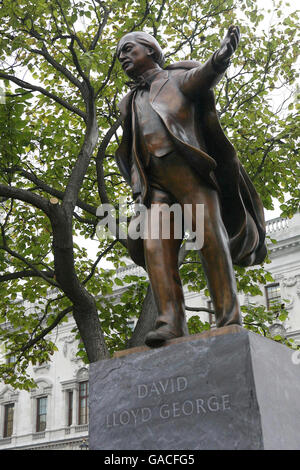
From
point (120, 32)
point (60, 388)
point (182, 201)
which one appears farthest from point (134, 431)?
point (60, 388)

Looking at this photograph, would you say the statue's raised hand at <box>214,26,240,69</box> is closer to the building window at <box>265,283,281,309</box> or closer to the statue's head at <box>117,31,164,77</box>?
the statue's head at <box>117,31,164,77</box>

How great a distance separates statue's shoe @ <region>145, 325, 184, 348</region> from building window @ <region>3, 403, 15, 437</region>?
35508 mm

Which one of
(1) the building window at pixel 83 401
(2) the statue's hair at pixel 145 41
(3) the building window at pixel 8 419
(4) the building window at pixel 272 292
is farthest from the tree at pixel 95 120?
(3) the building window at pixel 8 419

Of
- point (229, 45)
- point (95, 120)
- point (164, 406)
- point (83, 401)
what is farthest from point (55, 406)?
point (229, 45)

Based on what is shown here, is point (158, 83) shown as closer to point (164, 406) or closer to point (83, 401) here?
point (164, 406)

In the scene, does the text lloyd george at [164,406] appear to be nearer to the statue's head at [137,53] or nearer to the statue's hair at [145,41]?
the statue's head at [137,53]

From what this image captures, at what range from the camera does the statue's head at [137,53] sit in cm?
422

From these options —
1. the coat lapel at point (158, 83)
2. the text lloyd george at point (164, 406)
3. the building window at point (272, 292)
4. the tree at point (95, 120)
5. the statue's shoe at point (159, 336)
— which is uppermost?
the building window at point (272, 292)

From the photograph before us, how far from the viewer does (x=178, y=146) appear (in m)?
3.79

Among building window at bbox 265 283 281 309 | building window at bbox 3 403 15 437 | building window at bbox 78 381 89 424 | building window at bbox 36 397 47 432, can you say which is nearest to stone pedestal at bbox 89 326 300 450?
building window at bbox 265 283 281 309

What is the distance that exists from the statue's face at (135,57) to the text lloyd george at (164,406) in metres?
2.20

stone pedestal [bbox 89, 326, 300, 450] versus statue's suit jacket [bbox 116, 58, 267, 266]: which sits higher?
statue's suit jacket [bbox 116, 58, 267, 266]

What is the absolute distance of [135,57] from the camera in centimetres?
422

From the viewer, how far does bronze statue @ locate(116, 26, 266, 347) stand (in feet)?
11.8
